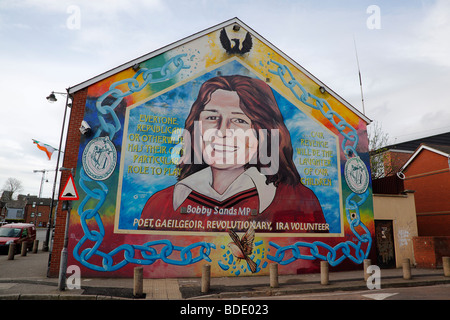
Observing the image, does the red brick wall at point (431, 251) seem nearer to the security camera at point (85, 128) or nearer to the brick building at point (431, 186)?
the brick building at point (431, 186)

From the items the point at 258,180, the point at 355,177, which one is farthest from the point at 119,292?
the point at 355,177

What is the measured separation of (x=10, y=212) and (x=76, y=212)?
256 ft

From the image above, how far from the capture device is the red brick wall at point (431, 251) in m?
15.1

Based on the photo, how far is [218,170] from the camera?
13.1 meters

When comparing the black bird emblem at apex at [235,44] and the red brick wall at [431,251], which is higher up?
the black bird emblem at apex at [235,44]

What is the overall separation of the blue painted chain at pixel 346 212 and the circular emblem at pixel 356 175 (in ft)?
0.85

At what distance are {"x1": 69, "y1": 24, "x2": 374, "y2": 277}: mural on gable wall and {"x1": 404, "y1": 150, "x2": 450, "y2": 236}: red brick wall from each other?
31.7 ft

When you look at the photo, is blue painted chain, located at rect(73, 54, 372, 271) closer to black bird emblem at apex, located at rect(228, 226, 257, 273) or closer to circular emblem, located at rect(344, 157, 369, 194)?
circular emblem, located at rect(344, 157, 369, 194)

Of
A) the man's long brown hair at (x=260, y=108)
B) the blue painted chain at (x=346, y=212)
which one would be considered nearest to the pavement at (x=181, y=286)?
the blue painted chain at (x=346, y=212)

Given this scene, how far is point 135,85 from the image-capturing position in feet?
42.6

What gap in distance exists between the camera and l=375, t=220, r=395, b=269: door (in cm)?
1530

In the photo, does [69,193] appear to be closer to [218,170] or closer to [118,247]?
[118,247]

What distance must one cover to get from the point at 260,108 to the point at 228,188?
13.7 feet
